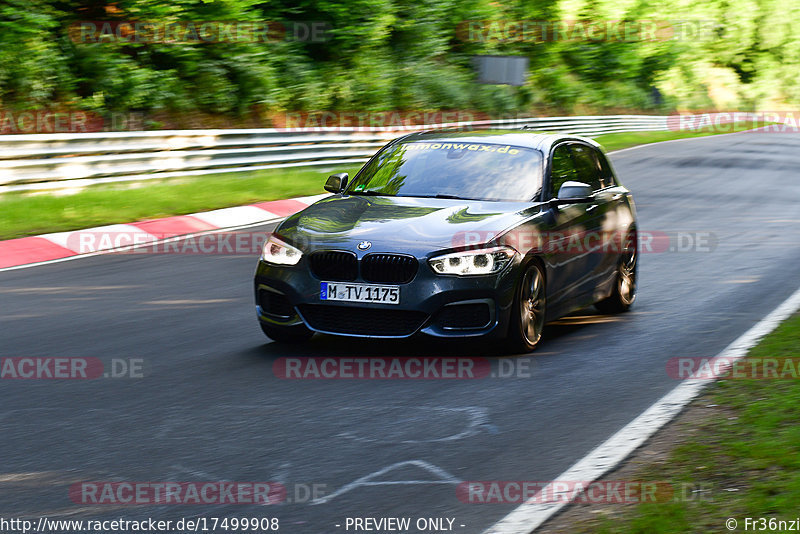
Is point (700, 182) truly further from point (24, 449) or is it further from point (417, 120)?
point (24, 449)

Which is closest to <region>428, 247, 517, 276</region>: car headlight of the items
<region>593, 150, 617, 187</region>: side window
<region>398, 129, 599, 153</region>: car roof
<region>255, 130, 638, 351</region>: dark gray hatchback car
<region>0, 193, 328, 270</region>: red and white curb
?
<region>255, 130, 638, 351</region>: dark gray hatchback car

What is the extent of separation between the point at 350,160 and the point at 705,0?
2143 inches

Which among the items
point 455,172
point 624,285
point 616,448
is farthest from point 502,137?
point 616,448

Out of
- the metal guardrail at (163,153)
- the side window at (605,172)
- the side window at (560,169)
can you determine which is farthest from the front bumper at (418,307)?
the metal guardrail at (163,153)

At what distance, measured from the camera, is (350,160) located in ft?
75.5

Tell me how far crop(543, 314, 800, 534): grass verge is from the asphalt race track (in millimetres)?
379

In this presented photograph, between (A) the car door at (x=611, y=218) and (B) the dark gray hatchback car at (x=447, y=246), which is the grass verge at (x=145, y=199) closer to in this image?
(B) the dark gray hatchback car at (x=447, y=246)

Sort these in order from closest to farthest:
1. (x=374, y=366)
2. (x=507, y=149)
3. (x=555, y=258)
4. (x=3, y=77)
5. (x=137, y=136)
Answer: (x=374, y=366)
(x=555, y=258)
(x=507, y=149)
(x=137, y=136)
(x=3, y=77)

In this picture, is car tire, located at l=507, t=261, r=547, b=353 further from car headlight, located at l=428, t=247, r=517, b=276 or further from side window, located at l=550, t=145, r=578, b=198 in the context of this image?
side window, located at l=550, t=145, r=578, b=198

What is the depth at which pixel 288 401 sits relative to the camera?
6.36 m

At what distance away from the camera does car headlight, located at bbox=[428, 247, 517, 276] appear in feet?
23.5

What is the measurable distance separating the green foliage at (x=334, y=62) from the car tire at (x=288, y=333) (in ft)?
43.4

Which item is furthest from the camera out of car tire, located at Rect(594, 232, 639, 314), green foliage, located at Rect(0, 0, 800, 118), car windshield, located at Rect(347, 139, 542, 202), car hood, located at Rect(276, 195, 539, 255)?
green foliage, located at Rect(0, 0, 800, 118)

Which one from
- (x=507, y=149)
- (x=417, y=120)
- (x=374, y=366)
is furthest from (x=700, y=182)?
(x=374, y=366)
